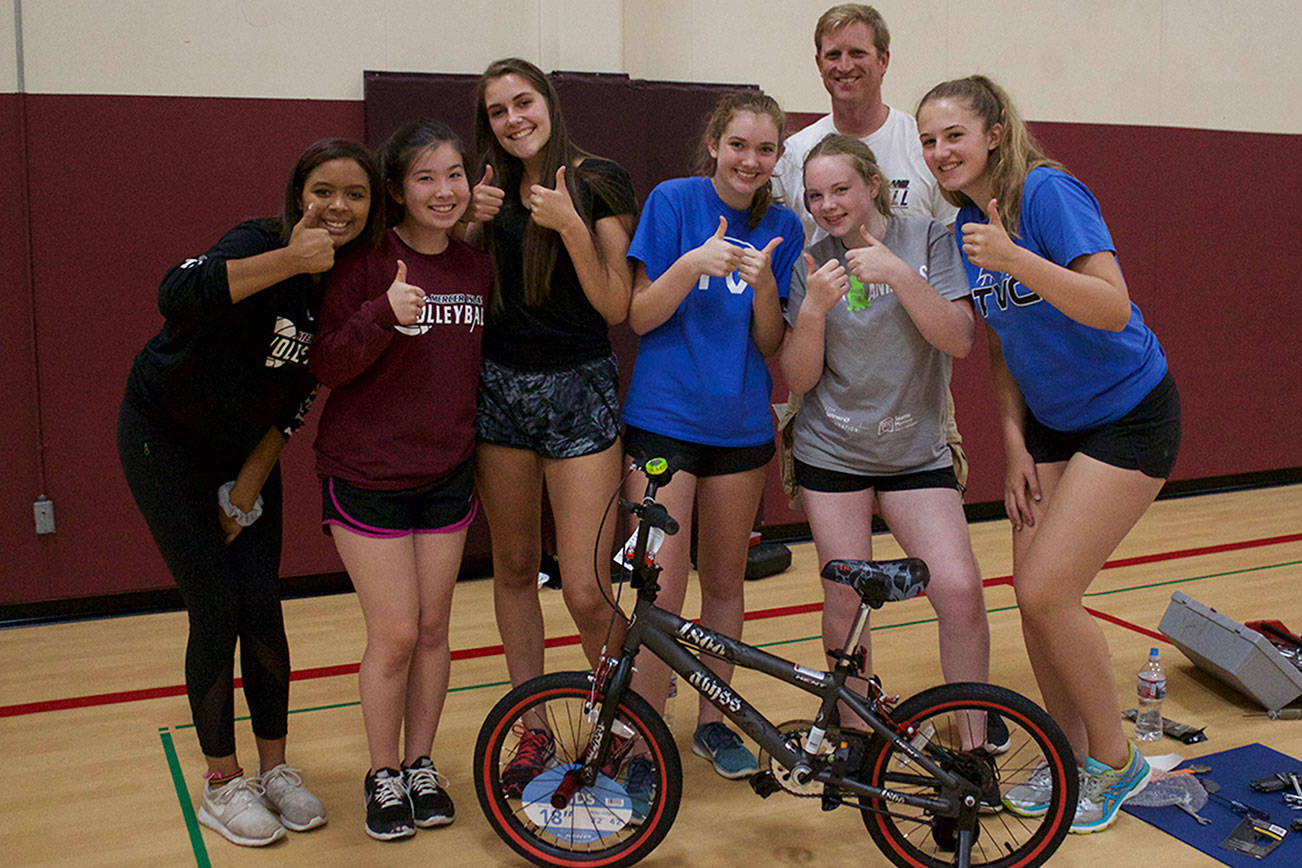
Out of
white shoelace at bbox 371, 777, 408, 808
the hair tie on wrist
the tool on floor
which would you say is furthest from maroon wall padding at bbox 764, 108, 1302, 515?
the hair tie on wrist

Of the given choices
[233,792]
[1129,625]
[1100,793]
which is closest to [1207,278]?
[1129,625]

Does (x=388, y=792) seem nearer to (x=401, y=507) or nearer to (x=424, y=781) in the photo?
(x=424, y=781)

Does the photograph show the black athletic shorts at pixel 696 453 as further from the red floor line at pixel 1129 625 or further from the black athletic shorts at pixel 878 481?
the red floor line at pixel 1129 625

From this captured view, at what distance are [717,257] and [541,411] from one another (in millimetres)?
558

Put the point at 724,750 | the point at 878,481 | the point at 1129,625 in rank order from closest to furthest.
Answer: the point at 878,481, the point at 724,750, the point at 1129,625

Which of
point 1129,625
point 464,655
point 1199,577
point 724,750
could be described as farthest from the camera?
point 1199,577

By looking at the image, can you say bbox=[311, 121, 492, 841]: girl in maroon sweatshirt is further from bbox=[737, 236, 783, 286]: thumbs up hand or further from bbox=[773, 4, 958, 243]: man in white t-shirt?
bbox=[773, 4, 958, 243]: man in white t-shirt

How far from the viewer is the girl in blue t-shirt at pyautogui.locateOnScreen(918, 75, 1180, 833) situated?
2.34 meters

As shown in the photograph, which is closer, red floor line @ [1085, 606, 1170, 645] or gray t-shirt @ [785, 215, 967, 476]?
gray t-shirt @ [785, 215, 967, 476]

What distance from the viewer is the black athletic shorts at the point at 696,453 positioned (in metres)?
2.63

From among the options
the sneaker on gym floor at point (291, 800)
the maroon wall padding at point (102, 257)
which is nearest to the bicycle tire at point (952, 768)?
the sneaker on gym floor at point (291, 800)

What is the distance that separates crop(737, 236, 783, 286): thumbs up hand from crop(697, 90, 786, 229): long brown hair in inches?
4.8

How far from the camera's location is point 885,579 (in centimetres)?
219

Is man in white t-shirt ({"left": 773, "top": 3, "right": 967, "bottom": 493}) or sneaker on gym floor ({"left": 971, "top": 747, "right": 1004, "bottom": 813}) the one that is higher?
man in white t-shirt ({"left": 773, "top": 3, "right": 967, "bottom": 493})
